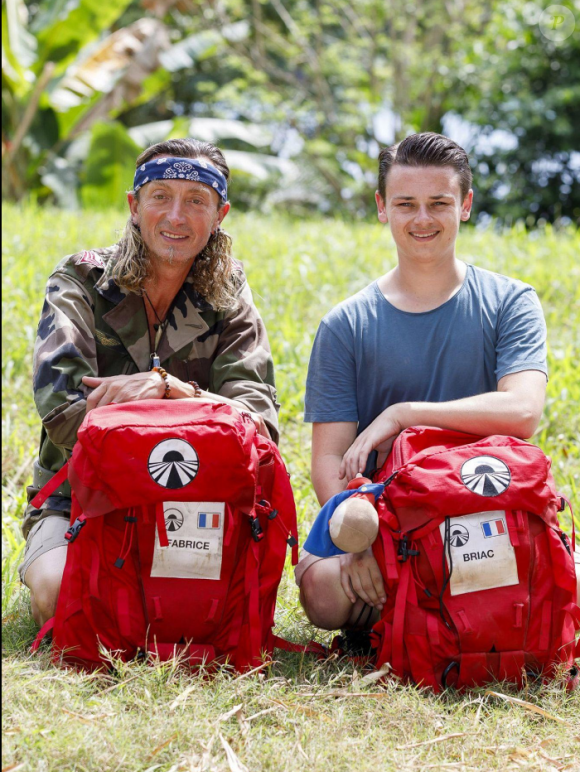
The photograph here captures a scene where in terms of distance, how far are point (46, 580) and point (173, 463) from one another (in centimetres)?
63

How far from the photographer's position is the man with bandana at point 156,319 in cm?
294

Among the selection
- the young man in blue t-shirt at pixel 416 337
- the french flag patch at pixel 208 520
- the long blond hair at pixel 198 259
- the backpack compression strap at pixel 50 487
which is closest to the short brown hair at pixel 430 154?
the young man in blue t-shirt at pixel 416 337

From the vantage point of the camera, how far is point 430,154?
309cm

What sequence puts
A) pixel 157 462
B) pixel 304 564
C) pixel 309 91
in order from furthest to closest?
pixel 309 91 → pixel 304 564 → pixel 157 462

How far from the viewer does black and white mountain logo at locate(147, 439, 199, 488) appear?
8.45 feet

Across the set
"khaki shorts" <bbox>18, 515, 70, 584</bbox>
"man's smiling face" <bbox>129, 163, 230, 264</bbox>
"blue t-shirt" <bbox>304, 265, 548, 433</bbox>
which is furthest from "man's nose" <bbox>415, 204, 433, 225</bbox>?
"khaki shorts" <bbox>18, 515, 70, 584</bbox>

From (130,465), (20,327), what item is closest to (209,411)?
(130,465)

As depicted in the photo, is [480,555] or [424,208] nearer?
[480,555]

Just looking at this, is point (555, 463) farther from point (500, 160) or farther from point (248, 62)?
point (248, 62)

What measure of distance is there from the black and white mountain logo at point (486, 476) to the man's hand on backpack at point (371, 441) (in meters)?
0.36

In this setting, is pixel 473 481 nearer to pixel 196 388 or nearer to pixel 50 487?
pixel 196 388

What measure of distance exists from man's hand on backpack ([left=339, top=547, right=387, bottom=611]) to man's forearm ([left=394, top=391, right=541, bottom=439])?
0.50 m

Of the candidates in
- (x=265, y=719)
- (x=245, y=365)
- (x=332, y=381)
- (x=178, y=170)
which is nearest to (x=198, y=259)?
(x=178, y=170)

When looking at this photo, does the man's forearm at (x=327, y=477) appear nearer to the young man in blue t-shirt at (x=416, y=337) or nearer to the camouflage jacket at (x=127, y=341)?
the young man in blue t-shirt at (x=416, y=337)
